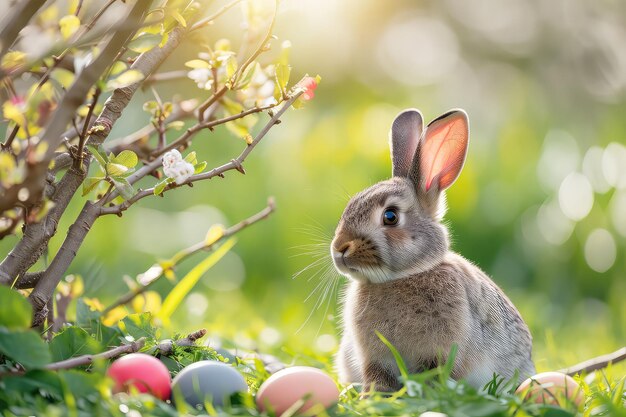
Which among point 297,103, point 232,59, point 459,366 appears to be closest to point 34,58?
point 232,59

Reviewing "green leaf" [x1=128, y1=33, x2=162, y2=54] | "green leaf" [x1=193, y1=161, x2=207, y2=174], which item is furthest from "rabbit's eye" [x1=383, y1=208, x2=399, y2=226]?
"green leaf" [x1=128, y1=33, x2=162, y2=54]

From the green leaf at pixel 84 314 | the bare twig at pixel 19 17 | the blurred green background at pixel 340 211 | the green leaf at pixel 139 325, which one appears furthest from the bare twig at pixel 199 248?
the bare twig at pixel 19 17

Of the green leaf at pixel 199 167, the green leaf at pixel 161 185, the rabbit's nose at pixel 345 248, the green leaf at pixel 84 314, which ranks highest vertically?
the green leaf at pixel 199 167

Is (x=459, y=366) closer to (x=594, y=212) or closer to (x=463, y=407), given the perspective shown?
(x=463, y=407)

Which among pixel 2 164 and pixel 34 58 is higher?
pixel 34 58

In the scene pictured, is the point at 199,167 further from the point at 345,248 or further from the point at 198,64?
the point at 345,248

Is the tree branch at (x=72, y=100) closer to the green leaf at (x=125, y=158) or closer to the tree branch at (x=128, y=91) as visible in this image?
the green leaf at (x=125, y=158)
